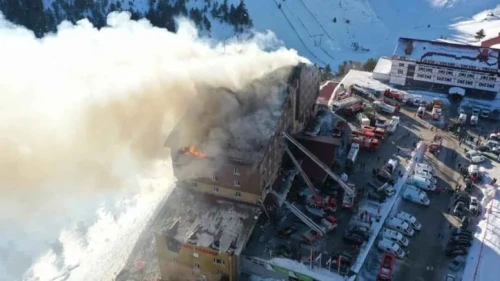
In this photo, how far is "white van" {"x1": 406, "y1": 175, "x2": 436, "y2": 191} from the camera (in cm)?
4112

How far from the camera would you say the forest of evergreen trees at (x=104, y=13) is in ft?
281

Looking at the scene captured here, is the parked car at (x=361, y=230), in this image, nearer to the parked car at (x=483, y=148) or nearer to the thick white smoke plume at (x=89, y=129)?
the thick white smoke plume at (x=89, y=129)

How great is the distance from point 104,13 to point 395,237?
73.7 metres

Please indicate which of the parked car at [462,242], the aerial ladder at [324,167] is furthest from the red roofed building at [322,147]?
the parked car at [462,242]

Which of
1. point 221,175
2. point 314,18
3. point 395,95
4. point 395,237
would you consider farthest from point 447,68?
point 314,18

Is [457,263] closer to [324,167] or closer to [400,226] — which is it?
[400,226]

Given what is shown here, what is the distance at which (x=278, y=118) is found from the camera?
122 feet

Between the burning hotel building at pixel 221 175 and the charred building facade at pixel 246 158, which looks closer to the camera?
the burning hotel building at pixel 221 175

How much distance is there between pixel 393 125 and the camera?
4775cm

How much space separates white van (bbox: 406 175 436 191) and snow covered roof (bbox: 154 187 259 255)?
13865 mm

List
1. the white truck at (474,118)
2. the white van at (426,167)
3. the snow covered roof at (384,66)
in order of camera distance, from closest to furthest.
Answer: the white van at (426,167) → the white truck at (474,118) → the snow covered roof at (384,66)

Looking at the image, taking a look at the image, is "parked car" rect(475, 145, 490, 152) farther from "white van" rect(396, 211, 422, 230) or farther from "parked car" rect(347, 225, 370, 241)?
"parked car" rect(347, 225, 370, 241)

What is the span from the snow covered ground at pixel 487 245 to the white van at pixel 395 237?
4289 millimetres

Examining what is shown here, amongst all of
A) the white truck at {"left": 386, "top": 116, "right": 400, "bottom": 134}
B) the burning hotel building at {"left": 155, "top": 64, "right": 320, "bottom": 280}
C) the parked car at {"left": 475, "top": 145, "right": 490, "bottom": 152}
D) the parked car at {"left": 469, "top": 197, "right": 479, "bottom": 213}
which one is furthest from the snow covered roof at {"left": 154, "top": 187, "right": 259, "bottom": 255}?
the parked car at {"left": 475, "top": 145, "right": 490, "bottom": 152}
